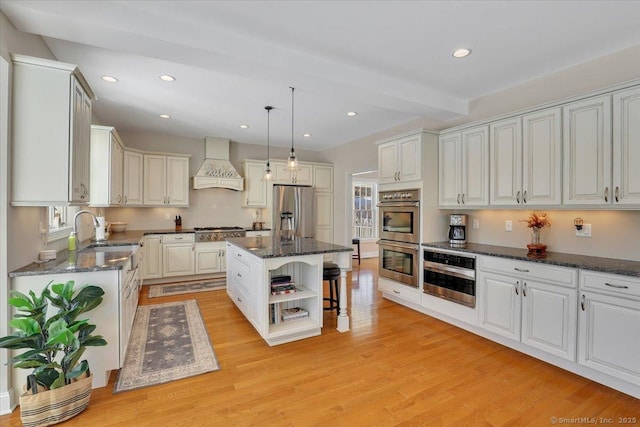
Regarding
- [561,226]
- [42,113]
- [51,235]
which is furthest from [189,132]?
[561,226]

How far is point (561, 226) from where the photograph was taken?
2.92 m

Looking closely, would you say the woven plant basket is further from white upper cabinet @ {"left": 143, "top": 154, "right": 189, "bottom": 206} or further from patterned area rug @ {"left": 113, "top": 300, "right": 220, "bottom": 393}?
white upper cabinet @ {"left": 143, "top": 154, "right": 189, "bottom": 206}

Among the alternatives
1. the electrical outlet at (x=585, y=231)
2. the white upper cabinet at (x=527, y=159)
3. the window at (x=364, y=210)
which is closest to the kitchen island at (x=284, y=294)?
the white upper cabinet at (x=527, y=159)

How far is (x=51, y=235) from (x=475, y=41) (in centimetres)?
418

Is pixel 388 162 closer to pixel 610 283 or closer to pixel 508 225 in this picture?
pixel 508 225

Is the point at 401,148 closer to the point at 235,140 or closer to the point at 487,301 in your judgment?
the point at 487,301

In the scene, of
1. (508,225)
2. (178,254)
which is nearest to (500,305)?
(508,225)

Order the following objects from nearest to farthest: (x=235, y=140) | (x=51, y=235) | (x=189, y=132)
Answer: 1. (x=51, y=235)
2. (x=189, y=132)
3. (x=235, y=140)

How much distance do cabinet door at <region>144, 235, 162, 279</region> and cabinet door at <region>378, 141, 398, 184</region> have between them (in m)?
3.86

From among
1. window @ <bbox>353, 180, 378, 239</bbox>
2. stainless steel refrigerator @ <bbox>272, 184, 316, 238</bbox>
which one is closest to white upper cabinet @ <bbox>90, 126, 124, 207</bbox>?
stainless steel refrigerator @ <bbox>272, 184, 316, 238</bbox>

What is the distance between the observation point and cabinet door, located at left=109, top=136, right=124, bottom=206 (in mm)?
3888

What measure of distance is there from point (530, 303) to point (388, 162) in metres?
2.34

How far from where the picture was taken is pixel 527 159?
9.58ft

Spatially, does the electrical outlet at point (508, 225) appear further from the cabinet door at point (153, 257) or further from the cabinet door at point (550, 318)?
the cabinet door at point (153, 257)
